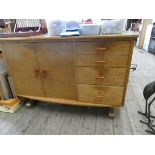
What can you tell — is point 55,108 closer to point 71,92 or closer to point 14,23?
point 71,92

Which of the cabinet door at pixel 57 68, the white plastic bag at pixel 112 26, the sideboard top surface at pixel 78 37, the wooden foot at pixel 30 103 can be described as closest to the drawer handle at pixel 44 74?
the cabinet door at pixel 57 68

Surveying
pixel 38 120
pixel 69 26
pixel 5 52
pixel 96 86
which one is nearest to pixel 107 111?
pixel 96 86

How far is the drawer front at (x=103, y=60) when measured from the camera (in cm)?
102

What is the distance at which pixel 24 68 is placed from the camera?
1294 mm

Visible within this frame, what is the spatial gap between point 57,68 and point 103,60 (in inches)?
15.9

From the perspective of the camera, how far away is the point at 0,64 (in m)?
1.42

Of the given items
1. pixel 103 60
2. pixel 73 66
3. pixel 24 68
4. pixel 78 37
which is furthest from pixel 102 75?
pixel 24 68

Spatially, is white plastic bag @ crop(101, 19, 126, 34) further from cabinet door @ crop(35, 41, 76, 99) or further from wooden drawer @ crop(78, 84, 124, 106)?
wooden drawer @ crop(78, 84, 124, 106)

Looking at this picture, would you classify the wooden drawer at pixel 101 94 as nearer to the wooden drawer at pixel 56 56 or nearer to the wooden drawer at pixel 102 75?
the wooden drawer at pixel 102 75

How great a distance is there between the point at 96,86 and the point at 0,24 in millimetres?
1452

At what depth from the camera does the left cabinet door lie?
1.21 m

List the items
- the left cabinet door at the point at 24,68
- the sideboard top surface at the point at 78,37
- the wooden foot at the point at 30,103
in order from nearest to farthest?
the sideboard top surface at the point at 78,37, the left cabinet door at the point at 24,68, the wooden foot at the point at 30,103

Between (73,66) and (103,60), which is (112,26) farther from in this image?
(73,66)

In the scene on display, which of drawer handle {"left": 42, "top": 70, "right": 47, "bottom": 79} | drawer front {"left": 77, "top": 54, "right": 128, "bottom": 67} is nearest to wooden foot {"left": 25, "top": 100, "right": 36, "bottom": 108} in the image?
drawer handle {"left": 42, "top": 70, "right": 47, "bottom": 79}
